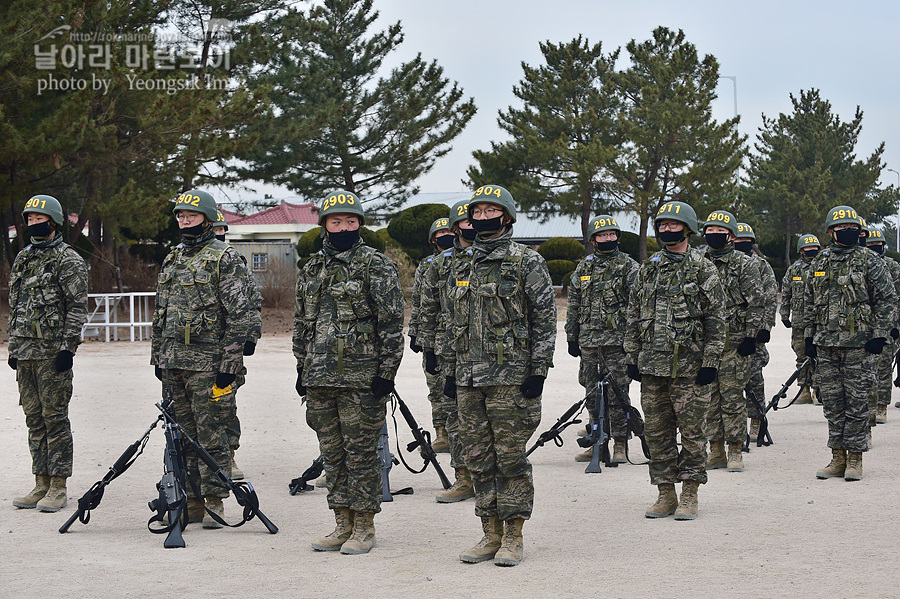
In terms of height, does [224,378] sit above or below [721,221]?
below

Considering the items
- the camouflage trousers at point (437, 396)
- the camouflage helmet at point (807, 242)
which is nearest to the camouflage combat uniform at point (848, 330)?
the camouflage trousers at point (437, 396)

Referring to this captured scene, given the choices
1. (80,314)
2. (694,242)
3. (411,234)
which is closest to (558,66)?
(694,242)

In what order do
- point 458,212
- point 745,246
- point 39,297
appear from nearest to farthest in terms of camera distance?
point 39,297 → point 458,212 → point 745,246

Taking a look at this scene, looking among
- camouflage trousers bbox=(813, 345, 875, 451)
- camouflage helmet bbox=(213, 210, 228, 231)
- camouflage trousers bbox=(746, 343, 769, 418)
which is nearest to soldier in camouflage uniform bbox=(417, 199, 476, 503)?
camouflage helmet bbox=(213, 210, 228, 231)

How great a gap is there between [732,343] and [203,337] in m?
5.03

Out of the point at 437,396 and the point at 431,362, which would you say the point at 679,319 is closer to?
the point at 431,362

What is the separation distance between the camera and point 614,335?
995 centimetres

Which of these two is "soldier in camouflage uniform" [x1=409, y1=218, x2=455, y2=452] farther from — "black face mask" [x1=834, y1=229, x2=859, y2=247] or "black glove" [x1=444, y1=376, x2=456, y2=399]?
"black face mask" [x1=834, y1=229, x2=859, y2=247]

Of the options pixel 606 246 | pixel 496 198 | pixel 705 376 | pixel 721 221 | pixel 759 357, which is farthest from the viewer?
pixel 759 357

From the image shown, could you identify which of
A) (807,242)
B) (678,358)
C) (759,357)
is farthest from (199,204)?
(807,242)

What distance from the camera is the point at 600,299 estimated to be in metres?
10.1

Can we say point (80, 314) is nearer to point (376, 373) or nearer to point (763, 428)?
point (376, 373)

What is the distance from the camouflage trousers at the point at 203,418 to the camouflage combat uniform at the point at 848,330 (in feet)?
17.7

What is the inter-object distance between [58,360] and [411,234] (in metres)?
27.9
